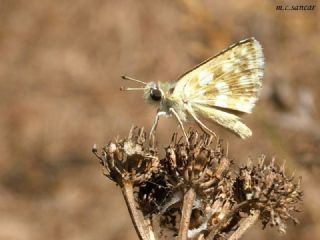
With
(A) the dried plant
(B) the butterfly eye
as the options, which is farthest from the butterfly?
(A) the dried plant

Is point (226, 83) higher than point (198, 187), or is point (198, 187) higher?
point (226, 83)

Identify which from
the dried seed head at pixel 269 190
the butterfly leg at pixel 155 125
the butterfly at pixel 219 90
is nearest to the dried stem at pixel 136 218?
the butterfly leg at pixel 155 125

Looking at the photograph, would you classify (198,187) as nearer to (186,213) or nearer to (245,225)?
(186,213)

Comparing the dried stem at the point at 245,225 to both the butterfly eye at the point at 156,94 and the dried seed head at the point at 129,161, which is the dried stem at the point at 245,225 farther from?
the butterfly eye at the point at 156,94

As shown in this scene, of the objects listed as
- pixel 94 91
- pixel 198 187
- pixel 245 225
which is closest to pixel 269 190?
pixel 245 225

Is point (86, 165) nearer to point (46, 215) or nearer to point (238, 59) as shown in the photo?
point (46, 215)
